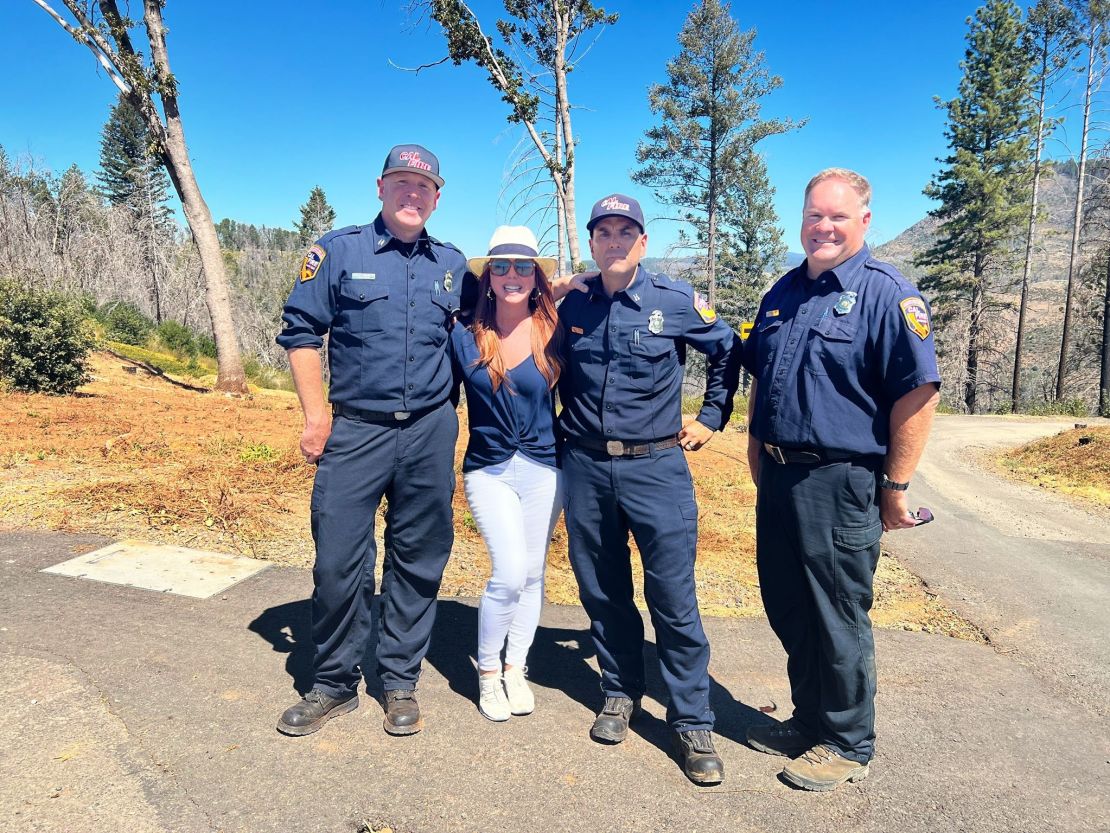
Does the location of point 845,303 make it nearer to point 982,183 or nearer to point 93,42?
point 93,42

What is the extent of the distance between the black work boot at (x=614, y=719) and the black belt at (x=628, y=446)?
1090mm

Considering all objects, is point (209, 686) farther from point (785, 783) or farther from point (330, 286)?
point (785, 783)

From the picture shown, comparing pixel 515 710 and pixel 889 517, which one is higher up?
pixel 889 517

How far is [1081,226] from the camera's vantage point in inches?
977

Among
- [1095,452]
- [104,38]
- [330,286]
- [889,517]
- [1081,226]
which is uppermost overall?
[104,38]

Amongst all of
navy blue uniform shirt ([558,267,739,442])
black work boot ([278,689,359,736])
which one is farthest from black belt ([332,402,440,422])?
black work boot ([278,689,359,736])

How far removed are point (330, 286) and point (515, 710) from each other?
1998 mm

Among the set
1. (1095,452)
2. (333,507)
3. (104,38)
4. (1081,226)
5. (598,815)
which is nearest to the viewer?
(598,815)

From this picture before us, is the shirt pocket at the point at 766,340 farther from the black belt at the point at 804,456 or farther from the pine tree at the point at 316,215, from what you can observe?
the pine tree at the point at 316,215

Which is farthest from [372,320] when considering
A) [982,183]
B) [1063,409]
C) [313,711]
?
[982,183]

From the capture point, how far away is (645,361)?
108 inches

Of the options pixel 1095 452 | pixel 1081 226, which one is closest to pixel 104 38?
pixel 1095 452

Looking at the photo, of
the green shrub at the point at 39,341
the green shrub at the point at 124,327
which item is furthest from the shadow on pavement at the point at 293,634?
the green shrub at the point at 124,327

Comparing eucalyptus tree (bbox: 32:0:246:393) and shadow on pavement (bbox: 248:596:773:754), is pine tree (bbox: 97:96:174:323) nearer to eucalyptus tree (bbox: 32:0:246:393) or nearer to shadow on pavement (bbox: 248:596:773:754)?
eucalyptus tree (bbox: 32:0:246:393)
